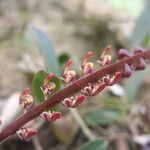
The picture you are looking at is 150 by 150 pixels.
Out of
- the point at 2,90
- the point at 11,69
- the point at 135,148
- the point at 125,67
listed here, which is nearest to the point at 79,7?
the point at 11,69

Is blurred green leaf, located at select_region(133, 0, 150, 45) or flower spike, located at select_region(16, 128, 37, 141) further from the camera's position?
blurred green leaf, located at select_region(133, 0, 150, 45)

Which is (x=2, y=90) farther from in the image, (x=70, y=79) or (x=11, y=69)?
(x=70, y=79)

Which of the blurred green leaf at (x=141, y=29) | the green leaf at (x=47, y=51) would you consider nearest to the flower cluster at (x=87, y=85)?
the green leaf at (x=47, y=51)

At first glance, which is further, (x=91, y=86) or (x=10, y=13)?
(x=10, y=13)

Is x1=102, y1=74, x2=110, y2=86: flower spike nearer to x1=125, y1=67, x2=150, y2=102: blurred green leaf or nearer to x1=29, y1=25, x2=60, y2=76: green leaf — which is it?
x1=29, y1=25, x2=60, y2=76: green leaf

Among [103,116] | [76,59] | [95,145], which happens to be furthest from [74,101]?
[76,59]

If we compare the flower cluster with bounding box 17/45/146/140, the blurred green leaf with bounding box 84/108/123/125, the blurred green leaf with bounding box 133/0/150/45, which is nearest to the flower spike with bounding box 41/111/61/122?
the flower cluster with bounding box 17/45/146/140
